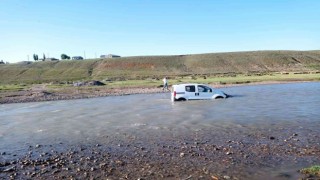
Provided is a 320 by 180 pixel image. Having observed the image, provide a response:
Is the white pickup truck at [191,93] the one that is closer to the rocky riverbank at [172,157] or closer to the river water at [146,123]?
the river water at [146,123]

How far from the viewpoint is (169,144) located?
13.6m

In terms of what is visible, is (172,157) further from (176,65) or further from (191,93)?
(176,65)

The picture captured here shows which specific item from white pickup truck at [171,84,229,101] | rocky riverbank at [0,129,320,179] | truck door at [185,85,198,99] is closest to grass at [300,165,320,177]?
rocky riverbank at [0,129,320,179]

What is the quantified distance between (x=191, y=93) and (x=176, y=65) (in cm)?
10108

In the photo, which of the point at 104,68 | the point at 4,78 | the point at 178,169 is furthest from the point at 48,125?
the point at 104,68

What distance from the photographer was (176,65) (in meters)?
132

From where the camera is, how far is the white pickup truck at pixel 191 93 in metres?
30.9

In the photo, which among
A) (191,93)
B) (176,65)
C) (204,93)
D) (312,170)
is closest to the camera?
(312,170)

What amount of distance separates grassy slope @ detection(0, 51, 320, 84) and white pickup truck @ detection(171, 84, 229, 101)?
81.0 m

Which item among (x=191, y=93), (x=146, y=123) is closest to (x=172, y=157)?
(x=146, y=123)

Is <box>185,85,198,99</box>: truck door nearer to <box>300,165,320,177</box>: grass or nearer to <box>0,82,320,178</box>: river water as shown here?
<box>0,82,320,178</box>: river water

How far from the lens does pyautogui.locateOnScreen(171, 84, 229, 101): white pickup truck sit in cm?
3092

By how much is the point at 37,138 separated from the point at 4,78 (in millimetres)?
103434

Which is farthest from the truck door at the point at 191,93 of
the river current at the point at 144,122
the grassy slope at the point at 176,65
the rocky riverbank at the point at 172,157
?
the grassy slope at the point at 176,65
